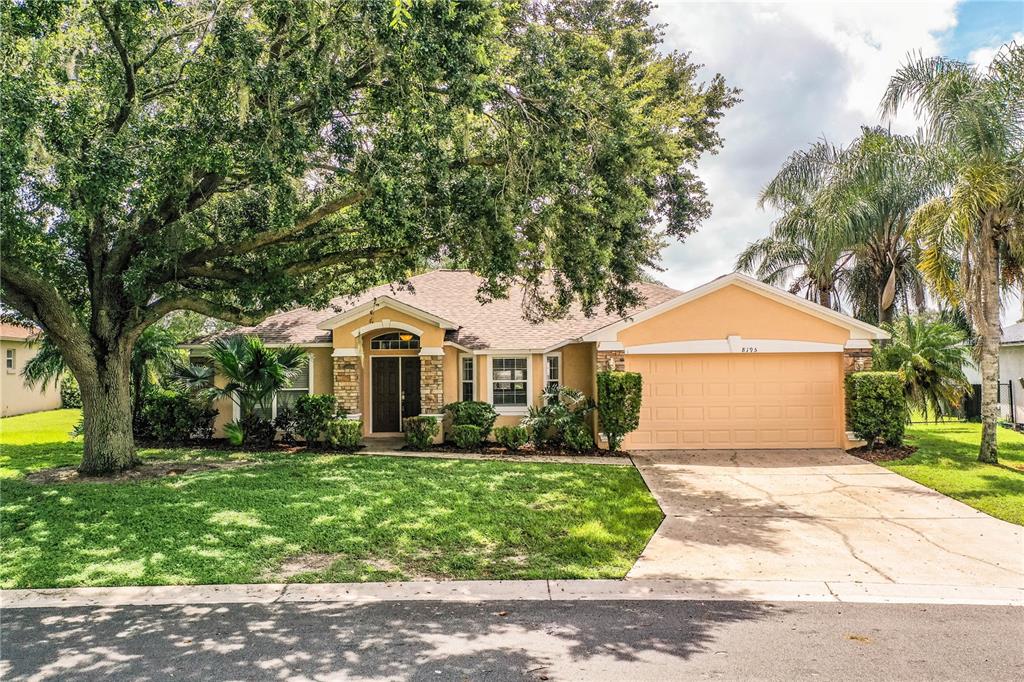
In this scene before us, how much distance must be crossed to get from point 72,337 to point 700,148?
14.9 metres

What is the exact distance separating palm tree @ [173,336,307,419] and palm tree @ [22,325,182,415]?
0.47 metres

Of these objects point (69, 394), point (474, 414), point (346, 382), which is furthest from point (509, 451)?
point (69, 394)

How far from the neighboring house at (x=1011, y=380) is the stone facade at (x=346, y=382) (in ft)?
58.1

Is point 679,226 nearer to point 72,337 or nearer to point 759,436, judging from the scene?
point 759,436

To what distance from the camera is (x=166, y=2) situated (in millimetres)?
8828

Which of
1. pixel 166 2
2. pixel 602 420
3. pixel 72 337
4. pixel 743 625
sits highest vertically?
pixel 166 2

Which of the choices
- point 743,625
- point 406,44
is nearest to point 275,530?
point 743,625

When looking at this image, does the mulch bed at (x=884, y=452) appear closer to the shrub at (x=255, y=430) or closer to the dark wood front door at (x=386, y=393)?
the dark wood front door at (x=386, y=393)

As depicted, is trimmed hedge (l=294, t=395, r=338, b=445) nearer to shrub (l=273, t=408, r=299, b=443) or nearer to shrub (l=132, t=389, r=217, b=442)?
shrub (l=273, t=408, r=299, b=443)

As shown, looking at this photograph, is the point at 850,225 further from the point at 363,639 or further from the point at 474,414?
the point at 363,639

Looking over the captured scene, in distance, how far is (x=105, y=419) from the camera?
36.4ft

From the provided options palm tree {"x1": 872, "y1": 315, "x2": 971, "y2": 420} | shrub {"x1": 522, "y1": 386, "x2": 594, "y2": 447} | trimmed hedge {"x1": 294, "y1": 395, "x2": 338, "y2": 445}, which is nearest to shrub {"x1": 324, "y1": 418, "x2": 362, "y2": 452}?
trimmed hedge {"x1": 294, "y1": 395, "x2": 338, "y2": 445}

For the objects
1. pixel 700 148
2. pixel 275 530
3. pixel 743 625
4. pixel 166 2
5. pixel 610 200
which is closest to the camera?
pixel 743 625

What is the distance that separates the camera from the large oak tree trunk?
11034mm
